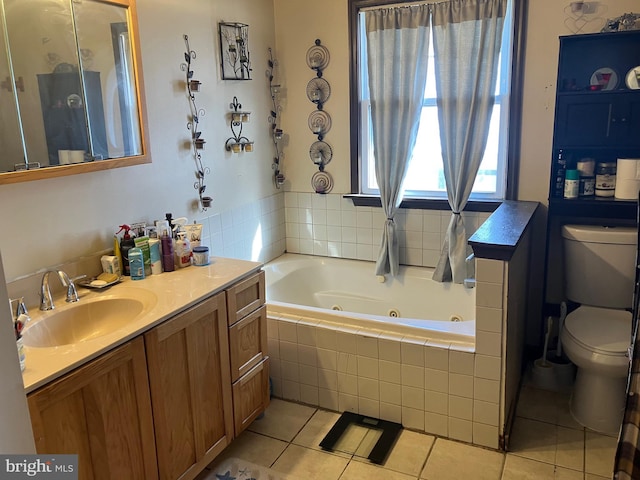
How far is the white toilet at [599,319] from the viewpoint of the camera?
253cm

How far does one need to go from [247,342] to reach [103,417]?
2.70 ft

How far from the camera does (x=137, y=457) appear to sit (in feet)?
6.21

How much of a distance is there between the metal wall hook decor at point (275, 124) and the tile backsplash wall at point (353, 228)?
171 mm

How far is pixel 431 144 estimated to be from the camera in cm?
339

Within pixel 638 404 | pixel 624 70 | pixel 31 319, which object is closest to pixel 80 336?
pixel 31 319

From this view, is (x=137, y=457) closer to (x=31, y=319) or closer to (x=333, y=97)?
(x=31, y=319)

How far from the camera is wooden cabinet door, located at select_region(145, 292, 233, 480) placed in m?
1.98

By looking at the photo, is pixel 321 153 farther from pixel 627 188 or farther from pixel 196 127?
pixel 627 188

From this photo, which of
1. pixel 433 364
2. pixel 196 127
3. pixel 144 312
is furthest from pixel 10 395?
pixel 196 127

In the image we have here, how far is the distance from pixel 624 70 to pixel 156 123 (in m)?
2.37

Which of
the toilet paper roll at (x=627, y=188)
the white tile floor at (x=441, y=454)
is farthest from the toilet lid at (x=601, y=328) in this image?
the toilet paper roll at (x=627, y=188)

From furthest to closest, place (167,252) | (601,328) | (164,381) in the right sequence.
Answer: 1. (601,328)
2. (167,252)
3. (164,381)

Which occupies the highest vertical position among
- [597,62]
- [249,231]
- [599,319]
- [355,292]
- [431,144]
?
[597,62]

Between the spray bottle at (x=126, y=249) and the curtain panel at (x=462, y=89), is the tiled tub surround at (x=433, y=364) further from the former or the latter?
the spray bottle at (x=126, y=249)
